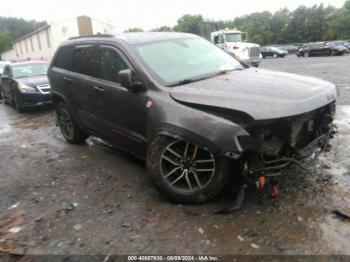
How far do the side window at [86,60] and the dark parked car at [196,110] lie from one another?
35 mm

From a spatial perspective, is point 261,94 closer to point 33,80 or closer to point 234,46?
point 33,80

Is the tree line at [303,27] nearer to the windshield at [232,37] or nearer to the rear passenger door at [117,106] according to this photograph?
the windshield at [232,37]

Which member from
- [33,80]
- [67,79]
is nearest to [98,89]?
[67,79]

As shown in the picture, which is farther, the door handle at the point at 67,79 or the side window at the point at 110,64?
the door handle at the point at 67,79

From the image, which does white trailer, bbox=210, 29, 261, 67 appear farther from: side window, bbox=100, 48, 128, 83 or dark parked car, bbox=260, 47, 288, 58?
dark parked car, bbox=260, 47, 288, 58

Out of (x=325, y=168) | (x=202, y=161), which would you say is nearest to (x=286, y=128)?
(x=202, y=161)

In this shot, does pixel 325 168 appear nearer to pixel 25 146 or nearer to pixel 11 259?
pixel 11 259

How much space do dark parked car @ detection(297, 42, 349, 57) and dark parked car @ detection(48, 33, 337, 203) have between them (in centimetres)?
3308

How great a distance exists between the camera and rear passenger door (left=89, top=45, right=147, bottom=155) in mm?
4184

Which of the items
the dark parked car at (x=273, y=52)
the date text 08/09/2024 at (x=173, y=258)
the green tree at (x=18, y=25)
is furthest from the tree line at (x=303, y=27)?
the date text 08/09/2024 at (x=173, y=258)

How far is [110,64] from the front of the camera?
4664 millimetres

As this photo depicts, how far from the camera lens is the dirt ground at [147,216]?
10.2ft

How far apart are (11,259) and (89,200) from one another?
45.5 inches

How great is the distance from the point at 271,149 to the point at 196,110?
0.83m
